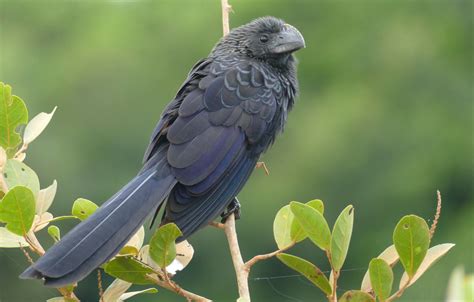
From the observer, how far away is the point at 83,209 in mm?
2637

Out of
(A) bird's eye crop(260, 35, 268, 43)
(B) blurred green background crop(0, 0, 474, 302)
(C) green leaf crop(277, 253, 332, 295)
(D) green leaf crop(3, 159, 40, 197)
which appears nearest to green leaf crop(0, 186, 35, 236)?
(D) green leaf crop(3, 159, 40, 197)

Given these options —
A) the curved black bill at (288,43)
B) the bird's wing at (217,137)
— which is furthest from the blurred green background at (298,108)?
the bird's wing at (217,137)

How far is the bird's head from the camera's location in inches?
147

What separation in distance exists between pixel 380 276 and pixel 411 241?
126 mm

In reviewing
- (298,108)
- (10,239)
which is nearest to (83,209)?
(10,239)

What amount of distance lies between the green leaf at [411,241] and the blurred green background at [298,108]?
48.4 ft

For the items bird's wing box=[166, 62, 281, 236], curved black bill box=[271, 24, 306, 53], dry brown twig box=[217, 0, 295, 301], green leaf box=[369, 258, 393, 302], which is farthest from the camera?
curved black bill box=[271, 24, 306, 53]

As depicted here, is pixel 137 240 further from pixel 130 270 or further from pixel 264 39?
pixel 264 39

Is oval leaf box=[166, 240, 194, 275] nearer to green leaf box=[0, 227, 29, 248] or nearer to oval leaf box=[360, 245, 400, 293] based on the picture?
green leaf box=[0, 227, 29, 248]

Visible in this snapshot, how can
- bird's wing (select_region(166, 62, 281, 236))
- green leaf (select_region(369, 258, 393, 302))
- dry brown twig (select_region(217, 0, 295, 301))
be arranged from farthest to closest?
bird's wing (select_region(166, 62, 281, 236)) < dry brown twig (select_region(217, 0, 295, 301)) < green leaf (select_region(369, 258, 393, 302))

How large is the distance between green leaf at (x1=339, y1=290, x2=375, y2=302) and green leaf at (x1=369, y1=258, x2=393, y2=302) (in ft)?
0.11

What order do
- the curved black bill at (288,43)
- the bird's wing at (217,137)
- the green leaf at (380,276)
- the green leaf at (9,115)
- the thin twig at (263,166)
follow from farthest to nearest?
the curved black bill at (288,43)
the thin twig at (263,166)
the bird's wing at (217,137)
the green leaf at (9,115)
the green leaf at (380,276)

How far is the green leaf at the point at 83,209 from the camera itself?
2.62 metres

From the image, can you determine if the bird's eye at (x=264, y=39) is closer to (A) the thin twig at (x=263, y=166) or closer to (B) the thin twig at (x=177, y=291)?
(A) the thin twig at (x=263, y=166)
